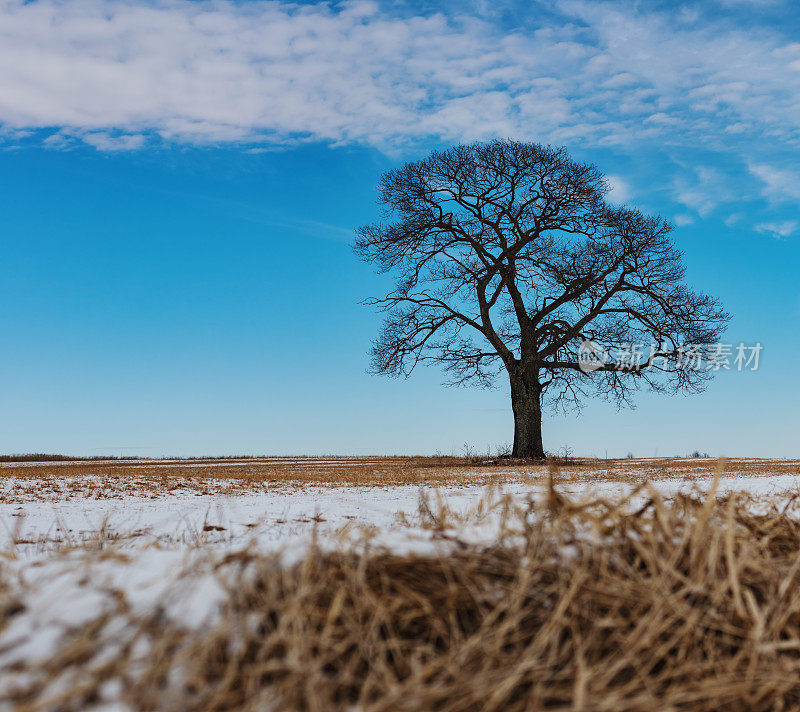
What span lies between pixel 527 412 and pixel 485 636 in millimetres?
18614

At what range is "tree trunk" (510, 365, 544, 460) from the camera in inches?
762

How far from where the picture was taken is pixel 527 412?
1948 cm

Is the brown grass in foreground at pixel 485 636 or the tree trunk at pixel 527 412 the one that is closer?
the brown grass in foreground at pixel 485 636

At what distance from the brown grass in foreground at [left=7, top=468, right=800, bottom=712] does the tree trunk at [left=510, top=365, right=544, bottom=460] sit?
59.1ft

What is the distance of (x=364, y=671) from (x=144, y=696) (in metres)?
0.39

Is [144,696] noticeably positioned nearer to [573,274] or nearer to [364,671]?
[364,671]

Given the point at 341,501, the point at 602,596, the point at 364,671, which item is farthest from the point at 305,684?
the point at 341,501

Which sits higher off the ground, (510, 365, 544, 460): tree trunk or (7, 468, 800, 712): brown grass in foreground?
(510, 365, 544, 460): tree trunk

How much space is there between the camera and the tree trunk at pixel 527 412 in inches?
762

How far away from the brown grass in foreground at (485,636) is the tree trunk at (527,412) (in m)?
18.0

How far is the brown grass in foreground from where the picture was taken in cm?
111

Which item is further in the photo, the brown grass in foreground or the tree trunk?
the tree trunk

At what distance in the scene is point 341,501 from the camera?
6527 mm

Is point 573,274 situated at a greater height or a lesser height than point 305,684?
greater
